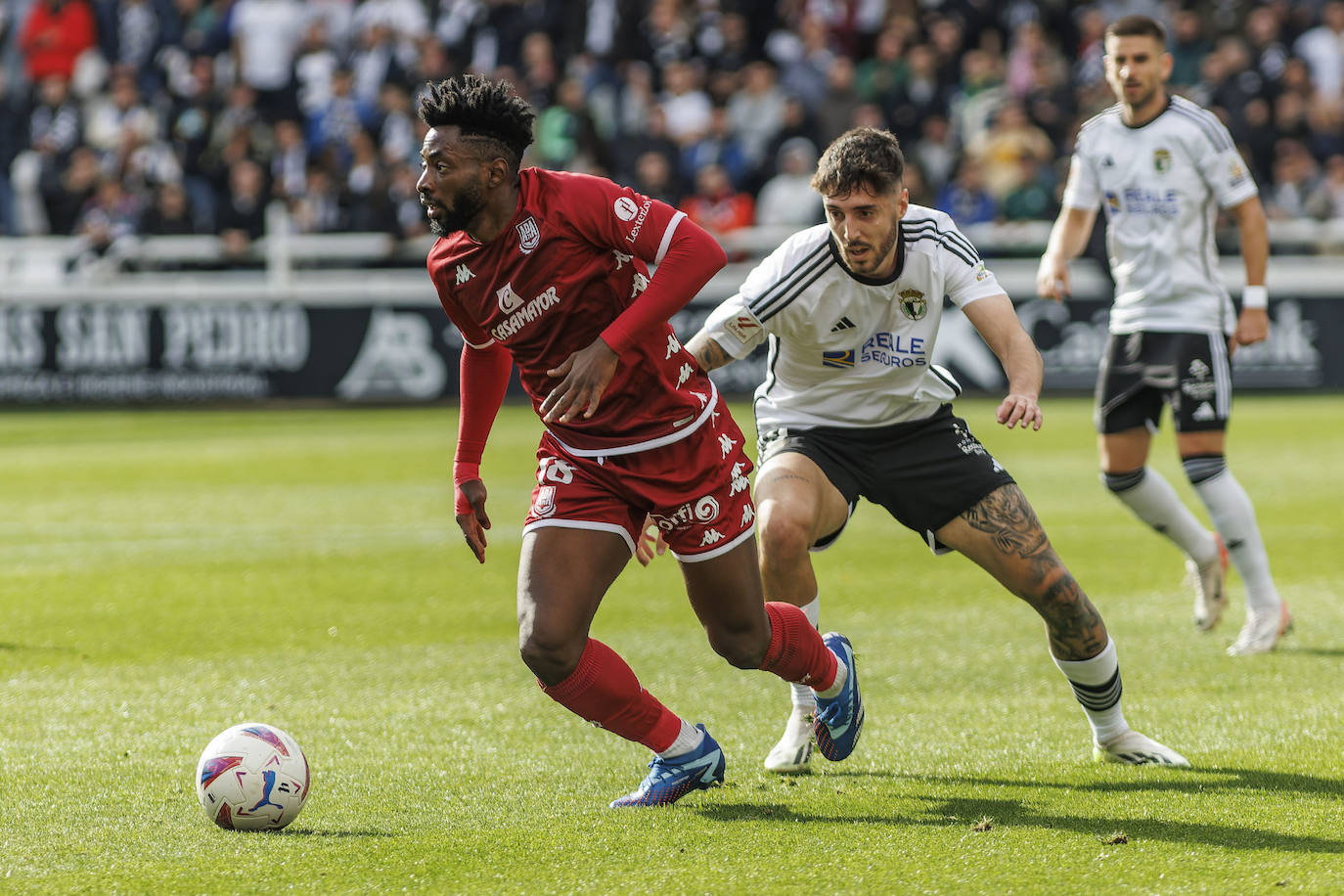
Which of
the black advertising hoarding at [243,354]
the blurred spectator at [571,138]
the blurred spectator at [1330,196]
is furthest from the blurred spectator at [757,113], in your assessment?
the blurred spectator at [1330,196]

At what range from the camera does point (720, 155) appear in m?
19.6

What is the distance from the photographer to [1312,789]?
15.0 ft

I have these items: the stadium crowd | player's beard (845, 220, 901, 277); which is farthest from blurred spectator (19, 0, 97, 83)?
player's beard (845, 220, 901, 277)

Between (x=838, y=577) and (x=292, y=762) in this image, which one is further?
(x=838, y=577)

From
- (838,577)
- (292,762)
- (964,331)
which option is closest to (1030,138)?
(964,331)

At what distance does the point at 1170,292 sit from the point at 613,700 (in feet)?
12.1

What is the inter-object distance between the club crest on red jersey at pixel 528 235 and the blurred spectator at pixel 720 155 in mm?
15121

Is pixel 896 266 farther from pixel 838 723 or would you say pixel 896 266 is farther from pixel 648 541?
pixel 838 723

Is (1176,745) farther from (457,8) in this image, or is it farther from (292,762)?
(457,8)

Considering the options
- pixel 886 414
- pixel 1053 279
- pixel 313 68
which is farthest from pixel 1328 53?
pixel 886 414

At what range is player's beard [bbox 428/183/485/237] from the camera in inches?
169

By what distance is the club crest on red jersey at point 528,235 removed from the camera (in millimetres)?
4363

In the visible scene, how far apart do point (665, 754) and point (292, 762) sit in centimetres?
99

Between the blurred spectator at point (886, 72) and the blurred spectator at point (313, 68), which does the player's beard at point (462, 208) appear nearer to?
the blurred spectator at point (886, 72)
